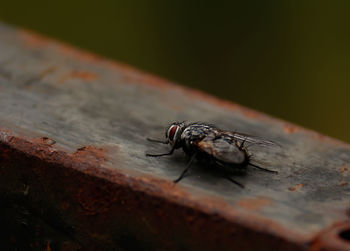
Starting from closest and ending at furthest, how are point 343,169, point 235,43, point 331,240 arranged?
1. point 331,240
2. point 343,169
3. point 235,43

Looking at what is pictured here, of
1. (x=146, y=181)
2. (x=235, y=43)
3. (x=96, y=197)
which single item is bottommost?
(x=96, y=197)

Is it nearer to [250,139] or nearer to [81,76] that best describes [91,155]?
[250,139]

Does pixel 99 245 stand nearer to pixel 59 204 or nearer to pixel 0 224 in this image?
pixel 59 204

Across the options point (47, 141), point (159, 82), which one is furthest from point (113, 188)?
point (159, 82)

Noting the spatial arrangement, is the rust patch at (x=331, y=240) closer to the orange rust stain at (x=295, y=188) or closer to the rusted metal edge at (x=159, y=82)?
the orange rust stain at (x=295, y=188)

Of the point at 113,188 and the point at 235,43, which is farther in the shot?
the point at 235,43

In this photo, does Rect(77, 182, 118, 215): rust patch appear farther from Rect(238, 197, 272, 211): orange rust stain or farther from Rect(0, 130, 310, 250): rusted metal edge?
Rect(238, 197, 272, 211): orange rust stain
